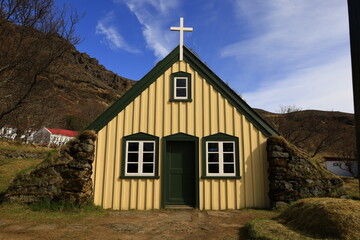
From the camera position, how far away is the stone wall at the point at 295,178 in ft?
24.8

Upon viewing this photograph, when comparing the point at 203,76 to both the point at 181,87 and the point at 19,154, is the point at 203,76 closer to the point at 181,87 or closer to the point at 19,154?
the point at 181,87

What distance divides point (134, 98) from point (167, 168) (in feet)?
9.16

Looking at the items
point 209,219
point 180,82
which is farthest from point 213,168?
point 180,82

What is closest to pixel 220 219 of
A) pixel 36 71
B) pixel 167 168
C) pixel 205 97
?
pixel 167 168

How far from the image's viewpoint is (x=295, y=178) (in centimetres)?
763

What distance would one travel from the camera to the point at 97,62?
383ft

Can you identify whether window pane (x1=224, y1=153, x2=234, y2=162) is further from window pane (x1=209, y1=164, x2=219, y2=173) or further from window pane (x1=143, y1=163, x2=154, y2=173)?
window pane (x1=143, y1=163, x2=154, y2=173)

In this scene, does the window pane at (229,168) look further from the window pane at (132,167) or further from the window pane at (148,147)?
the window pane at (132,167)

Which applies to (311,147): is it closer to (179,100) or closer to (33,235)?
(179,100)

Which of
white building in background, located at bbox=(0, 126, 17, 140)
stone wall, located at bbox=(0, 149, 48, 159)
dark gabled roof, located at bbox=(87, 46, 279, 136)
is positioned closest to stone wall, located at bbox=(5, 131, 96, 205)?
dark gabled roof, located at bbox=(87, 46, 279, 136)

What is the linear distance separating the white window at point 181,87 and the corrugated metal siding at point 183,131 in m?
0.26

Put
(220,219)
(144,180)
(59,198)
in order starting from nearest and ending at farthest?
(220,219), (59,198), (144,180)

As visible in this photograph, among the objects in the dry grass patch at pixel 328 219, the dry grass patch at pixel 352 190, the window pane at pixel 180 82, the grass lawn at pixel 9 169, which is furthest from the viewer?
the grass lawn at pixel 9 169

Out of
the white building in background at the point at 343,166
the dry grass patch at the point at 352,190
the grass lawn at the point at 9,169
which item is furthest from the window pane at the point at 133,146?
the white building in background at the point at 343,166
